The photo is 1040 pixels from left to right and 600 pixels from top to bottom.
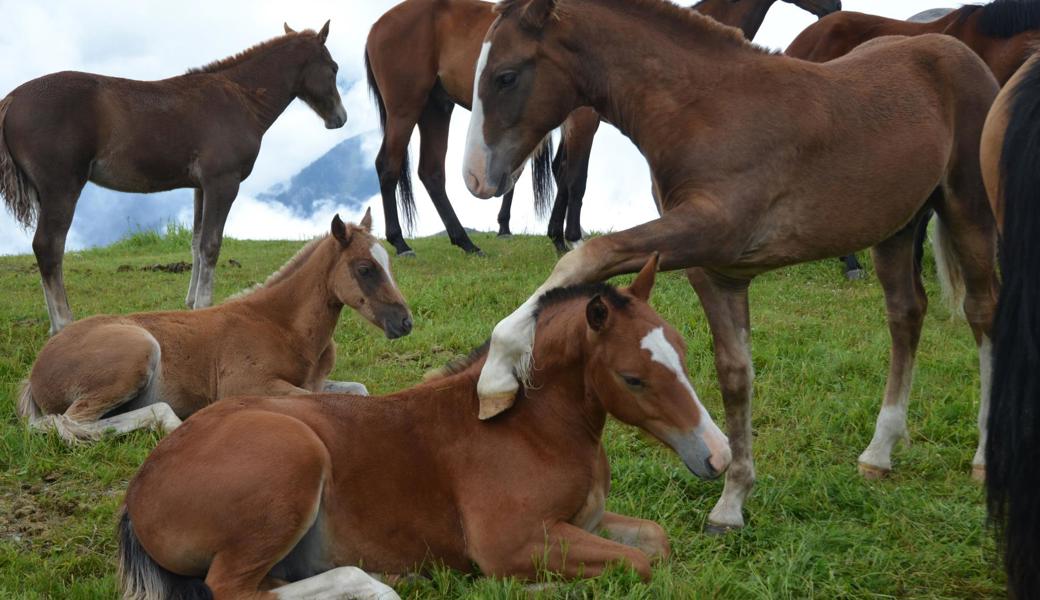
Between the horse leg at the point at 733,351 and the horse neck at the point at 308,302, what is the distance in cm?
261

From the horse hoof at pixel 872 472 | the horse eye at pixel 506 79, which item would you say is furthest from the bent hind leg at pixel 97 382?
the horse hoof at pixel 872 472

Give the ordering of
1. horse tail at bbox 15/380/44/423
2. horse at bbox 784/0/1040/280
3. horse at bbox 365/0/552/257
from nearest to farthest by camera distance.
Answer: horse tail at bbox 15/380/44/423 < horse at bbox 784/0/1040/280 < horse at bbox 365/0/552/257

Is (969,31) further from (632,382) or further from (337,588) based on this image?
(337,588)

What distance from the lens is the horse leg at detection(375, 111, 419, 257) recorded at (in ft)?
37.3

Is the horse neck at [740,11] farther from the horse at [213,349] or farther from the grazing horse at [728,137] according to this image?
the grazing horse at [728,137]

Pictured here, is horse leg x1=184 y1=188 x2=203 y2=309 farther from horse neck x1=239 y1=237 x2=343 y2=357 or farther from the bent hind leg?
the bent hind leg

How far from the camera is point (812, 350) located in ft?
22.5

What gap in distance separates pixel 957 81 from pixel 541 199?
7.88 metres

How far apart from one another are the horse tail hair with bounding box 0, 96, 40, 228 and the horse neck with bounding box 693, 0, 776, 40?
6.56 meters

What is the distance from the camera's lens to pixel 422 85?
11195 mm

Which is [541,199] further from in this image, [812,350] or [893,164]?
[893,164]

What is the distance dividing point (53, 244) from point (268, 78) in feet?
8.62

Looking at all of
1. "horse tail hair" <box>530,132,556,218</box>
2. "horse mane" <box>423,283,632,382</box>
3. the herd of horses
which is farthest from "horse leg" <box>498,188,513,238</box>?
"horse mane" <box>423,283,632,382</box>

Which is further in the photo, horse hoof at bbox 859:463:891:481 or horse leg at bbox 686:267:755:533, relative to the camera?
horse hoof at bbox 859:463:891:481
